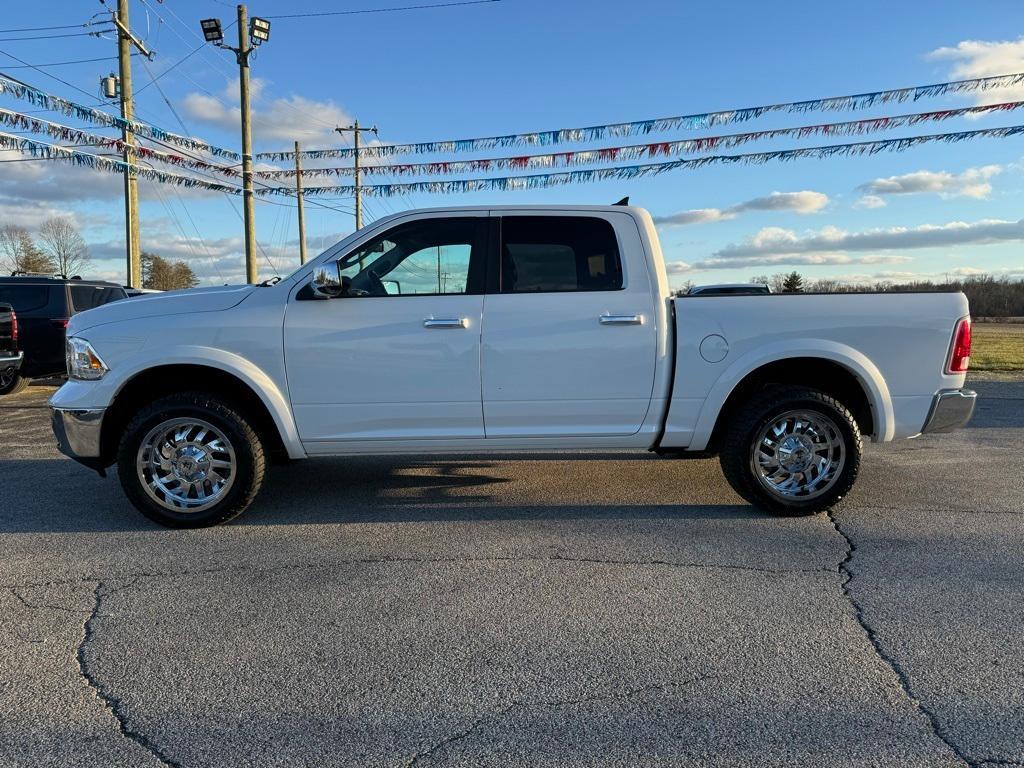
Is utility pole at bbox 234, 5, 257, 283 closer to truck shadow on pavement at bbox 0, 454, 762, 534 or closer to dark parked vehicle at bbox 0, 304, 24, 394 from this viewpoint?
dark parked vehicle at bbox 0, 304, 24, 394

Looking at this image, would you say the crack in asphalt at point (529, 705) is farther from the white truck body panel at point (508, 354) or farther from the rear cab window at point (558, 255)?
the rear cab window at point (558, 255)

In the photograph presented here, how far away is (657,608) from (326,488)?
3.09m

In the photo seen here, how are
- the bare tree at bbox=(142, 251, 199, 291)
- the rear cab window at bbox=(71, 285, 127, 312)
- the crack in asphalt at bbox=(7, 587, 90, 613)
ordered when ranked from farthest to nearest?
1. the bare tree at bbox=(142, 251, 199, 291)
2. the rear cab window at bbox=(71, 285, 127, 312)
3. the crack in asphalt at bbox=(7, 587, 90, 613)

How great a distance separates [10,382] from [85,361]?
8026 millimetres

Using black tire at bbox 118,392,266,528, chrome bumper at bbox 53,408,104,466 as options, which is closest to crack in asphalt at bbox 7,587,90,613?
black tire at bbox 118,392,266,528

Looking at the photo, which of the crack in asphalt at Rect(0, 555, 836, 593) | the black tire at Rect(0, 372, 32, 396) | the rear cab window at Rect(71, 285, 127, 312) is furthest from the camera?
the rear cab window at Rect(71, 285, 127, 312)

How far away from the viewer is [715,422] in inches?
188

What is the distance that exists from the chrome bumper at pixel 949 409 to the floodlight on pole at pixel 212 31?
66.9ft

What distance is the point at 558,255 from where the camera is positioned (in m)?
4.77

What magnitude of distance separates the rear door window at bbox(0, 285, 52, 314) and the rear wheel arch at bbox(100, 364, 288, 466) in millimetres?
7835

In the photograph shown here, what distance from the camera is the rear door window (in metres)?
11.0

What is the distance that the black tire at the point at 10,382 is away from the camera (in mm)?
10812

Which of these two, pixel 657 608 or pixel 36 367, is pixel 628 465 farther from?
pixel 36 367

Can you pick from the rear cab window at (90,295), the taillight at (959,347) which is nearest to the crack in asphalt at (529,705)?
the taillight at (959,347)
